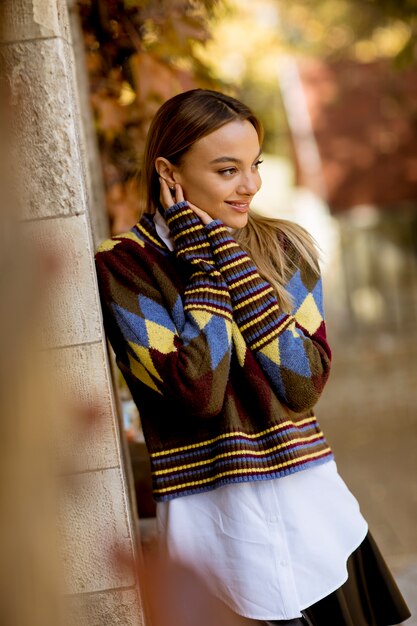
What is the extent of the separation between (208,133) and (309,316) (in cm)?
50

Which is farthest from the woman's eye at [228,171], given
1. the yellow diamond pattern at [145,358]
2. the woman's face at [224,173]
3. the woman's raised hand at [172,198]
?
the yellow diamond pattern at [145,358]

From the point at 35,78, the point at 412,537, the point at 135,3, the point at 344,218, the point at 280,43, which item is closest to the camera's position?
the point at 35,78

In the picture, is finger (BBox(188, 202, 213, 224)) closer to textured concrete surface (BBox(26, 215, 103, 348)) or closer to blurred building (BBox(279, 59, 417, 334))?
textured concrete surface (BBox(26, 215, 103, 348))

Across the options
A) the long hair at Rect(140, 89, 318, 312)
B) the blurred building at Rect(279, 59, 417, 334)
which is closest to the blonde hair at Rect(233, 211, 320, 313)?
the long hair at Rect(140, 89, 318, 312)

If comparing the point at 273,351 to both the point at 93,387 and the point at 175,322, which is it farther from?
the point at 93,387

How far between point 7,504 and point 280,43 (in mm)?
15696

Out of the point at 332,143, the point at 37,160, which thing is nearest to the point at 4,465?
the point at 37,160

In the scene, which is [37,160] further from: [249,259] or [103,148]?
[103,148]

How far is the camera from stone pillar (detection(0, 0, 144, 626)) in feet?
5.63

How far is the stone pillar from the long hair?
0.33 m

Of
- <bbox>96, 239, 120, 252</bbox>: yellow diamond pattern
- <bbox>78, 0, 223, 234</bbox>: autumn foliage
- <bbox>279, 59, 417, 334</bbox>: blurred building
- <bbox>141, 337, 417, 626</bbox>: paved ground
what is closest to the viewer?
<bbox>96, 239, 120, 252</bbox>: yellow diamond pattern

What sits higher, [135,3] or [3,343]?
[135,3]

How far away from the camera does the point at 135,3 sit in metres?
3.15

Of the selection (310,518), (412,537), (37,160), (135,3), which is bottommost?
(412,537)
